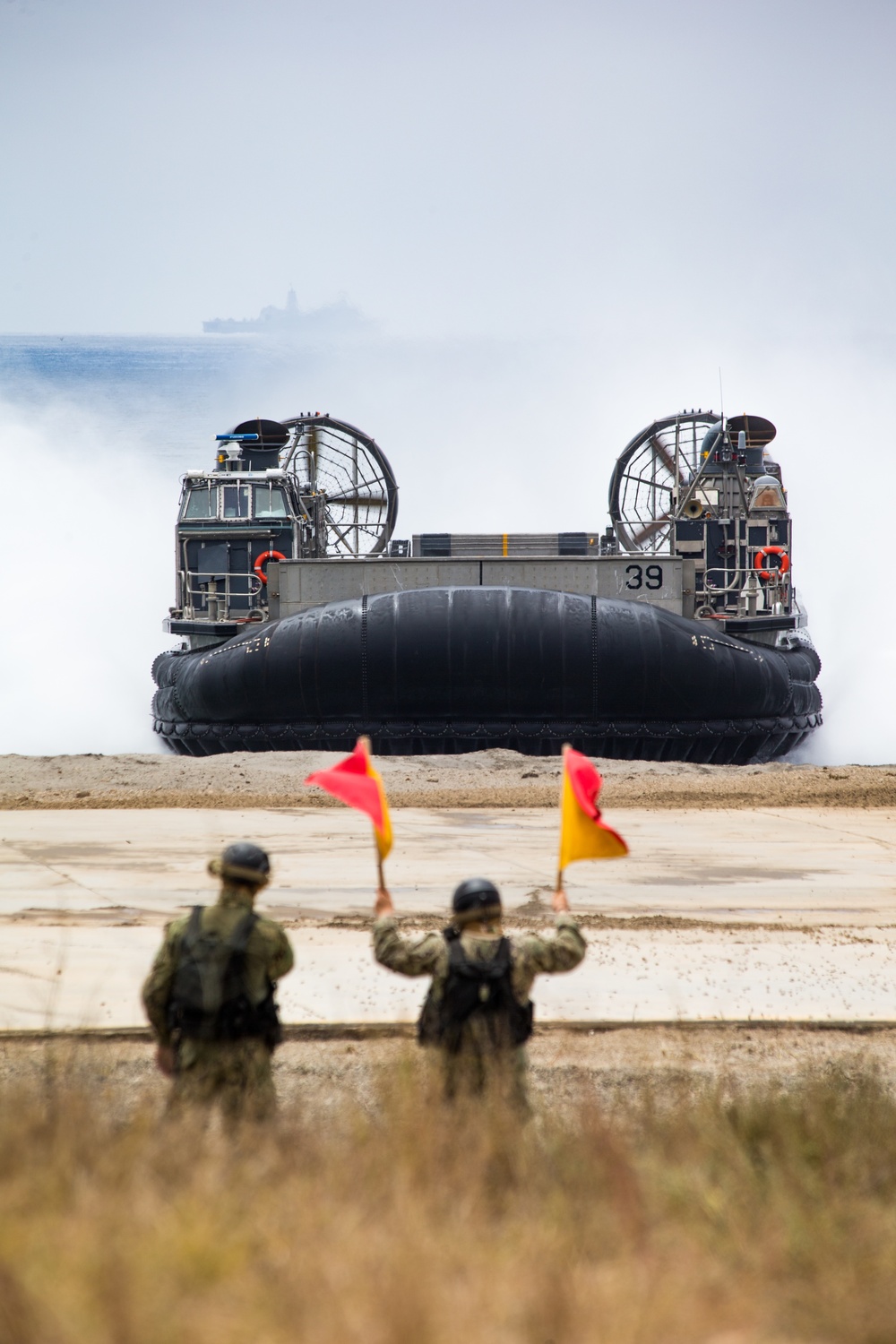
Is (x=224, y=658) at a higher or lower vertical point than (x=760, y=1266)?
higher

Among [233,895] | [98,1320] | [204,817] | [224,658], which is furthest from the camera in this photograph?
[224,658]

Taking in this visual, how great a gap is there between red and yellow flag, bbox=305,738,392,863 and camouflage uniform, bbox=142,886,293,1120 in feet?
1.28

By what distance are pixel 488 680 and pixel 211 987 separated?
393 inches

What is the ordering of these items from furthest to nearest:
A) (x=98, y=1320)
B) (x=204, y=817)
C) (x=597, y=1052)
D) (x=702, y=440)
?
(x=702, y=440) → (x=204, y=817) → (x=597, y=1052) → (x=98, y=1320)

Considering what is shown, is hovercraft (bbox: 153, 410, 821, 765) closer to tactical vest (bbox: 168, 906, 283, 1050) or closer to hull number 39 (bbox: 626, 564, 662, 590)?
hull number 39 (bbox: 626, 564, 662, 590)

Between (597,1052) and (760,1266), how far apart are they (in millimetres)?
2050

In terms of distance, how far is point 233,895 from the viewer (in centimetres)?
299

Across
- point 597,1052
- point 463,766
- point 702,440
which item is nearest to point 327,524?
point 702,440

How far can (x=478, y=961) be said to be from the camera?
2.88 m

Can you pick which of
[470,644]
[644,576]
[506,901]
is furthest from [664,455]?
[506,901]

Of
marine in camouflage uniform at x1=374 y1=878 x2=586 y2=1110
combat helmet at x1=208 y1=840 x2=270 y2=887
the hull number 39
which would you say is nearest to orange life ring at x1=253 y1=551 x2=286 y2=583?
the hull number 39

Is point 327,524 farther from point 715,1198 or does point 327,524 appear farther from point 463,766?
point 715,1198

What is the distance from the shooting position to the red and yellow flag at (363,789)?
10.4ft

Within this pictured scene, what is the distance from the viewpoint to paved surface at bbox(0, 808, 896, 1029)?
480 centimetres
